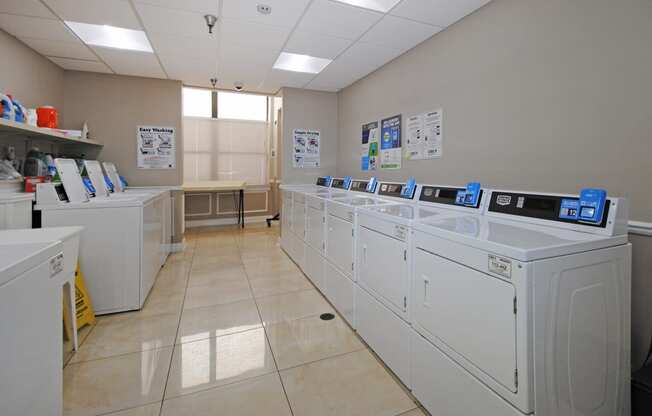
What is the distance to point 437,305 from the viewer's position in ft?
4.31

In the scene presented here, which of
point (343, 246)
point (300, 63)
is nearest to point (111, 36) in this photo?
point (300, 63)

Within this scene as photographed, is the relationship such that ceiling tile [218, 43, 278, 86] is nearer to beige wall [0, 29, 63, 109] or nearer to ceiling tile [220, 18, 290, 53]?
ceiling tile [220, 18, 290, 53]

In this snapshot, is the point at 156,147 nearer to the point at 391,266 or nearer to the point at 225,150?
the point at 225,150

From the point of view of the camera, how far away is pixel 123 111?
373cm

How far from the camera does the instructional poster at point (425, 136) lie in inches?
97.9

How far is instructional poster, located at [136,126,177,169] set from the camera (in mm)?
3838

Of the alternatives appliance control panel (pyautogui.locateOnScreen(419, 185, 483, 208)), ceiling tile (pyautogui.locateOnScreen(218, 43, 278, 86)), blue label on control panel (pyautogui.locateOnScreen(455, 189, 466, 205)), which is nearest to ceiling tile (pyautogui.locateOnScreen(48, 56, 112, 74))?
ceiling tile (pyautogui.locateOnScreen(218, 43, 278, 86))

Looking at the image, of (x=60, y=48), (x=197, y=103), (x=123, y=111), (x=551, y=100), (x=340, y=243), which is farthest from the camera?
(x=197, y=103)

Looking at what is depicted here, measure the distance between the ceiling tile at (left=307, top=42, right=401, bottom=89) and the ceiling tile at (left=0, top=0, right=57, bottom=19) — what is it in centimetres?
244

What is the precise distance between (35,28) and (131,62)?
2.76 feet

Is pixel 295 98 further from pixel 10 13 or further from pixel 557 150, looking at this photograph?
pixel 557 150

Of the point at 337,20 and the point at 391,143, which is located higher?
the point at 337,20

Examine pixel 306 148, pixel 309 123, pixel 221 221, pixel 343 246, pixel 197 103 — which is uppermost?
pixel 197 103

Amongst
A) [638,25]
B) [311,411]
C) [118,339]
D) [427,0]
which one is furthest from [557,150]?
[118,339]
